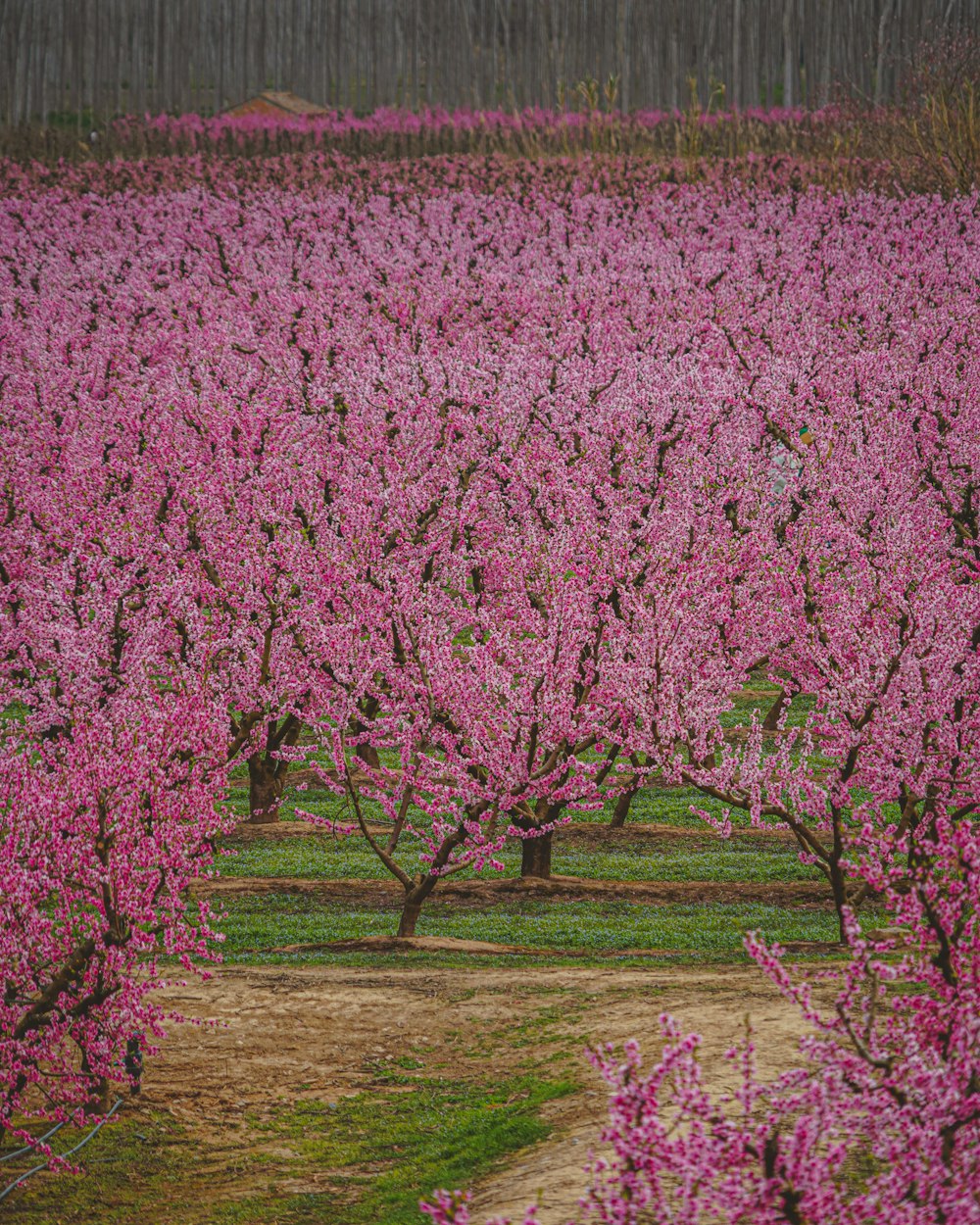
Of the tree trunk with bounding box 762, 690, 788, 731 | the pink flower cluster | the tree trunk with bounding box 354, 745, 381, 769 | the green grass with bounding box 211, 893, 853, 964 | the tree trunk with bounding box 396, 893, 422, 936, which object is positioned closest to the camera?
the pink flower cluster

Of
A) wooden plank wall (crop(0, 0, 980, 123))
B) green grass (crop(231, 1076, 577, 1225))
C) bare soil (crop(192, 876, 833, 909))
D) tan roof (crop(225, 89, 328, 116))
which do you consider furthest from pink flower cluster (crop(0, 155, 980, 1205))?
tan roof (crop(225, 89, 328, 116))

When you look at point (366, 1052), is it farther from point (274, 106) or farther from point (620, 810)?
point (274, 106)

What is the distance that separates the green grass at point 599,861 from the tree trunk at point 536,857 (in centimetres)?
50

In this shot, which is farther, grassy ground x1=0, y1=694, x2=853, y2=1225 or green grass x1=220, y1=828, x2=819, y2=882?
green grass x1=220, y1=828, x2=819, y2=882

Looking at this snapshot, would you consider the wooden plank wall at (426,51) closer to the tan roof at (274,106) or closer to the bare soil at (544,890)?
the tan roof at (274,106)

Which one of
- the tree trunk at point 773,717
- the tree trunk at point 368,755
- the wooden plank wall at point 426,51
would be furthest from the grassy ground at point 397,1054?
the wooden plank wall at point 426,51

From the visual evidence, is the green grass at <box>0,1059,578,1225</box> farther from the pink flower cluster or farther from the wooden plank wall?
the wooden plank wall

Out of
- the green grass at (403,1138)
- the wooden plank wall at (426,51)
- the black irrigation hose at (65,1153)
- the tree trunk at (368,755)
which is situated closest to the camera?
the green grass at (403,1138)

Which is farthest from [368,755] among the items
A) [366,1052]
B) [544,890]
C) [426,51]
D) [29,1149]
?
[426,51]

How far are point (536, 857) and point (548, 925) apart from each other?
145 centimetres

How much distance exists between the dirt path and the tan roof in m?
47.8

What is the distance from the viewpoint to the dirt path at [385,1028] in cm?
901

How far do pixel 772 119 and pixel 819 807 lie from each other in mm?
39628

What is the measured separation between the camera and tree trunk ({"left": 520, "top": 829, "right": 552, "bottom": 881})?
14.4 meters
